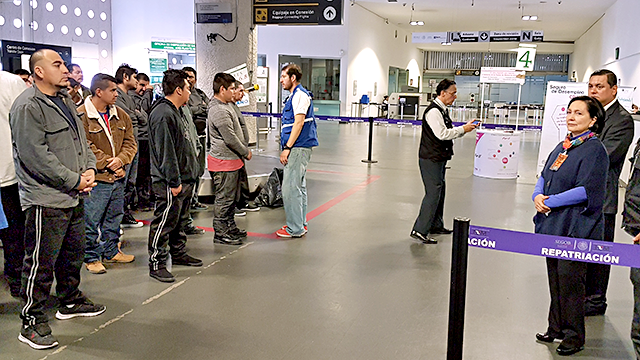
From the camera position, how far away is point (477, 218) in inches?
240

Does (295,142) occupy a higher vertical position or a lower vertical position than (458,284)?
higher

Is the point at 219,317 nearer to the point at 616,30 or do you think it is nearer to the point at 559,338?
the point at 559,338

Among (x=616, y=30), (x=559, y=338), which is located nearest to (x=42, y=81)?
(x=559, y=338)

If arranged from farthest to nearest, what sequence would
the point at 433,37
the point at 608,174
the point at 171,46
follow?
the point at 433,37
the point at 171,46
the point at 608,174

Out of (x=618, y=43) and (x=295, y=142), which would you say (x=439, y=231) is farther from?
(x=618, y=43)

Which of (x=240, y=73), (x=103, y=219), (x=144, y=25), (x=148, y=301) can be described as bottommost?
(x=148, y=301)

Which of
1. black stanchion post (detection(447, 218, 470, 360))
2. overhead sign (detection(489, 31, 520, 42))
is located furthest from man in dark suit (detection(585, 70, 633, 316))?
overhead sign (detection(489, 31, 520, 42))

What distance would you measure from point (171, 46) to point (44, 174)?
1594cm

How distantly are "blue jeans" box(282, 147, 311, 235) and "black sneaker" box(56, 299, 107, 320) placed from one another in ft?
6.98

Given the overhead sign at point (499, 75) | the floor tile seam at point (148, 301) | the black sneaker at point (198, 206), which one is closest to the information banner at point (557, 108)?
the overhead sign at point (499, 75)

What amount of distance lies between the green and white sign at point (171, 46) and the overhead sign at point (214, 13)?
9.63m

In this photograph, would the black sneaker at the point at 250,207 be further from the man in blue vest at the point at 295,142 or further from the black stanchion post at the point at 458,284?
the black stanchion post at the point at 458,284

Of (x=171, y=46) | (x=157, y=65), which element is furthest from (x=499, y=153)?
(x=157, y=65)

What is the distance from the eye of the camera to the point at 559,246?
235 cm
